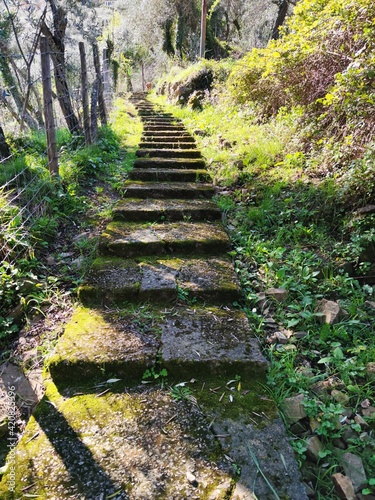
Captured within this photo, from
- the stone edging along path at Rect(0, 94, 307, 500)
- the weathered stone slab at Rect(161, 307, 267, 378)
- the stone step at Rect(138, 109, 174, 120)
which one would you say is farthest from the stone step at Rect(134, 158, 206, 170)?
the stone step at Rect(138, 109, 174, 120)

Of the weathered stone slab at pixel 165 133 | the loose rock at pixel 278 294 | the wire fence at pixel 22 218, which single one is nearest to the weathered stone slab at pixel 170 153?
the weathered stone slab at pixel 165 133

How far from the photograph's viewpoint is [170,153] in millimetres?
5250

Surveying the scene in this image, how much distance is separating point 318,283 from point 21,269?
2.37 metres

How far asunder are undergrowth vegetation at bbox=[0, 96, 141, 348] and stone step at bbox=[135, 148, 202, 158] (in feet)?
0.90

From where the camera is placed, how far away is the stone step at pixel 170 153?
523 cm

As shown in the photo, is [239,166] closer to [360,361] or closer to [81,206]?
[81,206]

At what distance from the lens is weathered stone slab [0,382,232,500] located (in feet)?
4.07

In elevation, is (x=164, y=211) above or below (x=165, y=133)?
below

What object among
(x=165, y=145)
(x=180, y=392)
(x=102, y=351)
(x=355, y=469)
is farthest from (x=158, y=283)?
(x=165, y=145)

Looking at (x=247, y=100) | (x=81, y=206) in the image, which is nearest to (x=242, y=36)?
(x=247, y=100)

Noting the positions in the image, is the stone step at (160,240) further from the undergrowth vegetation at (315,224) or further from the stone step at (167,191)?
the stone step at (167,191)

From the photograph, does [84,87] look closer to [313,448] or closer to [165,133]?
[165,133]

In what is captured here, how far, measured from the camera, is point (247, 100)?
5.68 m

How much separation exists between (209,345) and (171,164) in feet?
11.3
